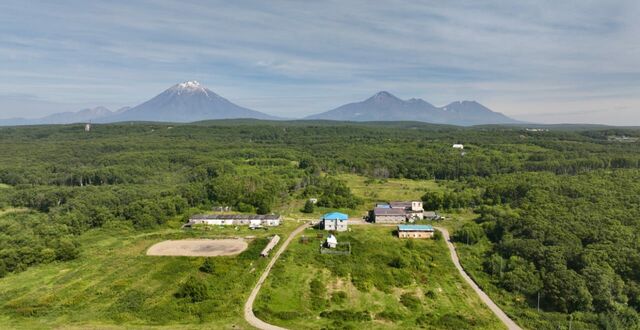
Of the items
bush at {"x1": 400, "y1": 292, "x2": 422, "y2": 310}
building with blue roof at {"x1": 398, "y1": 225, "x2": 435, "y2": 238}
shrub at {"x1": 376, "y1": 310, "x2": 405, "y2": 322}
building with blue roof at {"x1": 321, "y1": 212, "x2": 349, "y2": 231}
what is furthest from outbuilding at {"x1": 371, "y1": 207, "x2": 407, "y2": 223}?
shrub at {"x1": 376, "y1": 310, "x2": 405, "y2": 322}

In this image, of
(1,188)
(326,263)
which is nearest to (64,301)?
(326,263)

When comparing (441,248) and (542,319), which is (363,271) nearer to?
(441,248)

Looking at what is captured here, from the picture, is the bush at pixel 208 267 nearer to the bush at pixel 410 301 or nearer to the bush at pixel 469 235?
the bush at pixel 410 301

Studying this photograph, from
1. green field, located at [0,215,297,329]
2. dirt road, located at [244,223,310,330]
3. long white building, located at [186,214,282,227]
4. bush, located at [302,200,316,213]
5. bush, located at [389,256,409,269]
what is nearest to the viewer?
dirt road, located at [244,223,310,330]

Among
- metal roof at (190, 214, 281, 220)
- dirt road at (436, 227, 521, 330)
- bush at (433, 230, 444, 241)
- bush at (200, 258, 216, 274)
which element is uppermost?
metal roof at (190, 214, 281, 220)

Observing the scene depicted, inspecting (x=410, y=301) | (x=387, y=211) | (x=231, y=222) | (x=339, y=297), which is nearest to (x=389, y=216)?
(x=387, y=211)

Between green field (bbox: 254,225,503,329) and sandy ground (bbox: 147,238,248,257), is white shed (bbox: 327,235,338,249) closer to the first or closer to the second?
green field (bbox: 254,225,503,329)
